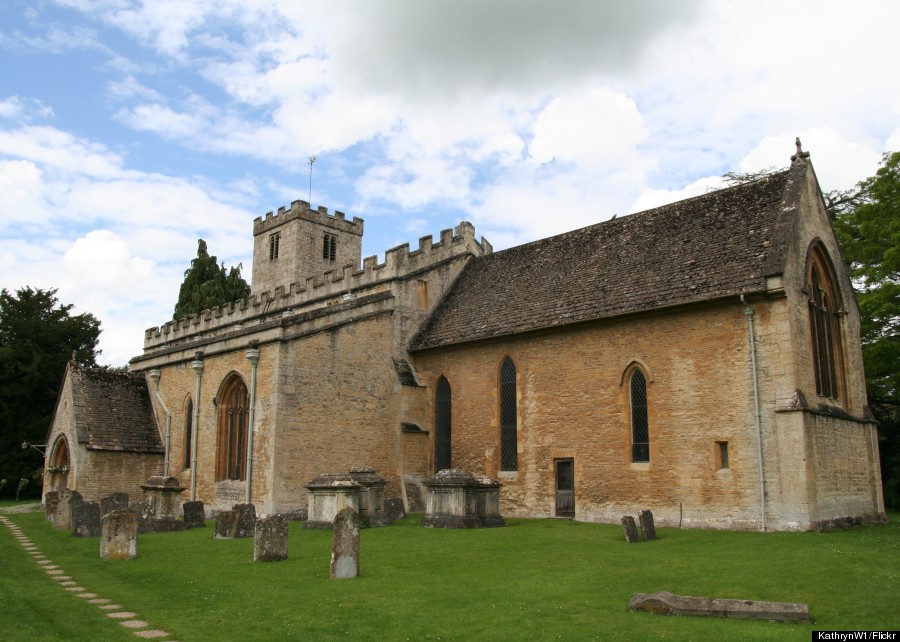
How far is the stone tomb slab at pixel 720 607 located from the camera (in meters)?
9.13

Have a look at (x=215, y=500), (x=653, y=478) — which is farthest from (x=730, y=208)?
(x=215, y=500)

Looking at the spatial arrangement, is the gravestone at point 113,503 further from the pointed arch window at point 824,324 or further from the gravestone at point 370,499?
the pointed arch window at point 824,324

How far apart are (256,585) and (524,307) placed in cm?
1480

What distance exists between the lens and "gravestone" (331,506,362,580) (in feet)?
42.0

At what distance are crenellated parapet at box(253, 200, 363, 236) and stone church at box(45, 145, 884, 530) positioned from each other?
19.4 meters

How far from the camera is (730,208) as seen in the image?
23094mm

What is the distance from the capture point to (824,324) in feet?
71.7

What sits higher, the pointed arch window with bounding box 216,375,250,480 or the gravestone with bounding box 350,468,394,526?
the pointed arch window with bounding box 216,375,250,480

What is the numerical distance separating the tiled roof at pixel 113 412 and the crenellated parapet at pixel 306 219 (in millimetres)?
20821

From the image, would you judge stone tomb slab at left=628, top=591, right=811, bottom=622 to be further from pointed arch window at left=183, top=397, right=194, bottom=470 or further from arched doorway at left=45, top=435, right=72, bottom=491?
arched doorway at left=45, top=435, right=72, bottom=491

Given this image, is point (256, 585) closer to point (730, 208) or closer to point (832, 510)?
point (832, 510)

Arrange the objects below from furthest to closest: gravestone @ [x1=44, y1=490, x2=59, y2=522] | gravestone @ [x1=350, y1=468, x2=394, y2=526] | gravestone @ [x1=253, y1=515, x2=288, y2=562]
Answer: gravestone @ [x1=44, y1=490, x2=59, y2=522]
gravestone @ [x1=350, y1=468, x2=394, y2=526]
gravestone @ [x1=253, y1=515, x2=288, y2=562]

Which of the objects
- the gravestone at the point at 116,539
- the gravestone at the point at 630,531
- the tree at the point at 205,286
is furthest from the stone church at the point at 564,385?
the tree at the point at 205,286

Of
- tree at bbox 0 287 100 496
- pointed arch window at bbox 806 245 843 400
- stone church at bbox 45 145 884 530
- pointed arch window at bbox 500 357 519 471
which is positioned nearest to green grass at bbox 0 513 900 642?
stone church at bbox 45 145 884 530
